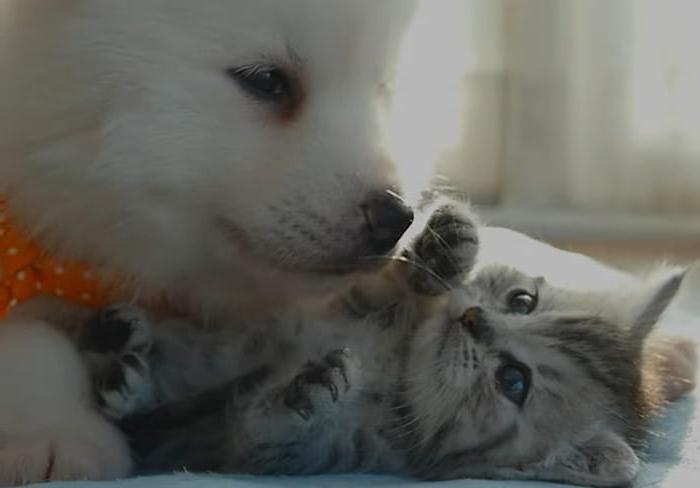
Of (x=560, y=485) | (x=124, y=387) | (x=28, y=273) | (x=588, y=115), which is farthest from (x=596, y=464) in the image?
(x=588, y=115)

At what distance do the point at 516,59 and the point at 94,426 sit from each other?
2396mm

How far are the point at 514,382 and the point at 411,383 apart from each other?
0.46ft

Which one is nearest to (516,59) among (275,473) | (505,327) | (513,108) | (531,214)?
(513,108)

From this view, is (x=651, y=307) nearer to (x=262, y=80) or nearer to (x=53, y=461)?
(x=262, y=80)

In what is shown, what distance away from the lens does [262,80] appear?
61.1 inches

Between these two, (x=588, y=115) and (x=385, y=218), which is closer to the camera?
(x=385, y=218)

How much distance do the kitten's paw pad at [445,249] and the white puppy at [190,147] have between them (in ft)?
0.51

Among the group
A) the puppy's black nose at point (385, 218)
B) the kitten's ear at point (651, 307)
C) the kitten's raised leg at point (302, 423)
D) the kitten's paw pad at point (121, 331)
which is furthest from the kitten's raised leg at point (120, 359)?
the kitten's ear at point (651, 307)

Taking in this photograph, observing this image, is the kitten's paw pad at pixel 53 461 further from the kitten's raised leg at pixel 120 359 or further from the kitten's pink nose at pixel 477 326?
the kitten's pink nose at pixel 477 326

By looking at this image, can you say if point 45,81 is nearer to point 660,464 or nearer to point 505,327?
point 505,327

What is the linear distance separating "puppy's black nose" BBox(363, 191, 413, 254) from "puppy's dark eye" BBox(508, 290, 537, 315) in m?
0.29

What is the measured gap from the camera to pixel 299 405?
146cm

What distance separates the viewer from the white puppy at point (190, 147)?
59.5 inches

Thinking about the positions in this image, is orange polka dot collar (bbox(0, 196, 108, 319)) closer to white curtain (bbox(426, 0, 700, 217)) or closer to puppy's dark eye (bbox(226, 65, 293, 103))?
puppy's dark eye (bbox(226, 65, 293, 103))
